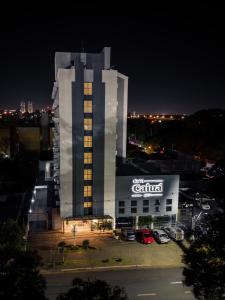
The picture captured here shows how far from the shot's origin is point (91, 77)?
32281 mm

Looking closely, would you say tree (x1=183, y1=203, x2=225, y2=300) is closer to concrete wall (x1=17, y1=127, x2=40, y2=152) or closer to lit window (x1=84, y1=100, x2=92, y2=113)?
lit window (x1=84, y1=100, x2=92, y2=113)

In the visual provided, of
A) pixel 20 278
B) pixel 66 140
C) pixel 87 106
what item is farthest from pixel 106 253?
pixel 20 278

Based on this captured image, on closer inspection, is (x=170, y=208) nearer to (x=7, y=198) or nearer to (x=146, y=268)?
(x=146, y=268)

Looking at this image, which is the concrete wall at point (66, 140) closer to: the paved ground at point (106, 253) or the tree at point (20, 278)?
the paved ground at point (106, 253)

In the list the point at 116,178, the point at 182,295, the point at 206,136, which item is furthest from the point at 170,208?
the point at 206,136

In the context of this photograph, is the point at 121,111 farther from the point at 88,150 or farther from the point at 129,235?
the point at 129,235

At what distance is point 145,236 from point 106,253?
515 cm

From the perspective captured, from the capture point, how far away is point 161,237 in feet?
105

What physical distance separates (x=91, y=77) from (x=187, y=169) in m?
37.2

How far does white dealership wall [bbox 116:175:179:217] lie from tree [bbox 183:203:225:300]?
709 inches

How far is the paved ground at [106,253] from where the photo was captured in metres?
27.8

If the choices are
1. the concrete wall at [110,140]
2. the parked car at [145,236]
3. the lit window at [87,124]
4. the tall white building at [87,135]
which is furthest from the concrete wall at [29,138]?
the parked car at [145,236]

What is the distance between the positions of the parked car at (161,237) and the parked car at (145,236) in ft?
1.61

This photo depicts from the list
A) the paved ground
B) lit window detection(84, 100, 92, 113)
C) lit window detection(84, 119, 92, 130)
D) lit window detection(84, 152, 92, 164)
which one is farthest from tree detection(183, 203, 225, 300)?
lit window detection(84, 100, 92, 113)
